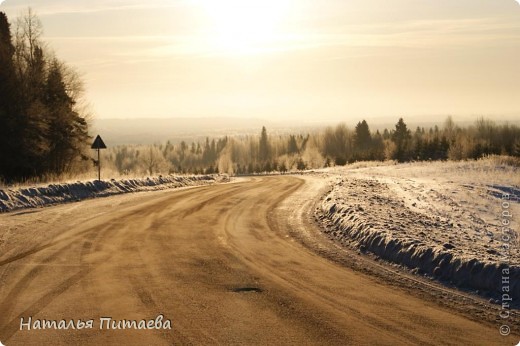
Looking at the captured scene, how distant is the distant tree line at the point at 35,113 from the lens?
33438 millimetres

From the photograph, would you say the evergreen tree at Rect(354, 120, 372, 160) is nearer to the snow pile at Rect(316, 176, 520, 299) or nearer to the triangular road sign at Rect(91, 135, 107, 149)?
the triangular road sign at Rect(91, 135, 107, 149)

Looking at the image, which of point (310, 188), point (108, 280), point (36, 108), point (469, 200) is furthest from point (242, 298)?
point (36, 108)

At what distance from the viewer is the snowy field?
9.60 m

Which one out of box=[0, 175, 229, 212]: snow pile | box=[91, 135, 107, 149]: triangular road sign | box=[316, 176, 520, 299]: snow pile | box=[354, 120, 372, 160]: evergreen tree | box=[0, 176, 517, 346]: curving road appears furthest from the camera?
box=[354, 120, 372, 160]: evergreen tree

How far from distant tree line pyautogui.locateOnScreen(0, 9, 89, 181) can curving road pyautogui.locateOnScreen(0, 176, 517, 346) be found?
20467mm

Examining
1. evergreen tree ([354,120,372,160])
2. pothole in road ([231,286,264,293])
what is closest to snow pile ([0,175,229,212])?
pothole in road ([231,286,264,293])

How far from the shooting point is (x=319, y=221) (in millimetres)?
16031

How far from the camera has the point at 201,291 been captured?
8.79 metres

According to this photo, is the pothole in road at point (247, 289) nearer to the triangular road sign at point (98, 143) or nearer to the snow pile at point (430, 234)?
the snow pile at point (430, 234)

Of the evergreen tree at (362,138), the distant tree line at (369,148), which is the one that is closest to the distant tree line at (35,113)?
the distant tree line at (369,148)

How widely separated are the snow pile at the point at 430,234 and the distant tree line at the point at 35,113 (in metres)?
23.6

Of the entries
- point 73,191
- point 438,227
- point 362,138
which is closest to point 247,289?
point 438,227

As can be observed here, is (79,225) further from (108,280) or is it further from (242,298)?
(242,298)

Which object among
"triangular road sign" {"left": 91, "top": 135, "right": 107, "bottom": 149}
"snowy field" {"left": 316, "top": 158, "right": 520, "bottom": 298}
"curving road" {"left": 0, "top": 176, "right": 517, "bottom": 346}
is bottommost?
"curving road" {"left": 0, "top": 176, "right": 517, "bottom": 346}
